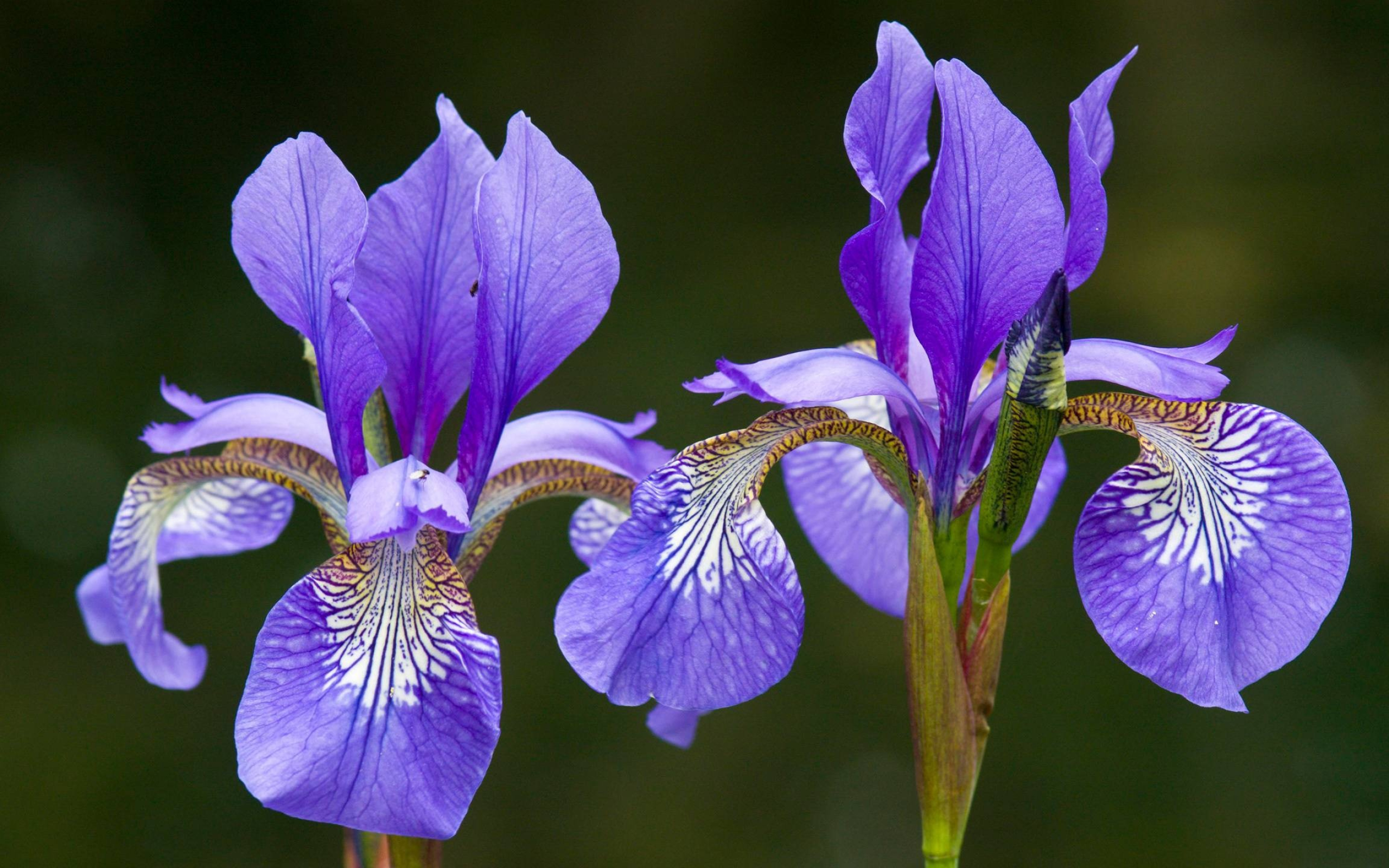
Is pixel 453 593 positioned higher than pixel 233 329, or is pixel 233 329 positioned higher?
pixel 233 329

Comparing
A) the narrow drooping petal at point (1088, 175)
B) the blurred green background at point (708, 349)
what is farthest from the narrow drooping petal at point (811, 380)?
the blurred green background at point (708, 349)

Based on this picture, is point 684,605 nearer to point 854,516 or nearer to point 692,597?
point 692,597

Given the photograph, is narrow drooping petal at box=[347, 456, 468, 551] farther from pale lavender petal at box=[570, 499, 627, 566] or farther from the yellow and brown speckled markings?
pale lavender petal at box=[570, 499, 627, 566]

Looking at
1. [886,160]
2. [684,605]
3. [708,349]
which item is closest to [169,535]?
[684,605]

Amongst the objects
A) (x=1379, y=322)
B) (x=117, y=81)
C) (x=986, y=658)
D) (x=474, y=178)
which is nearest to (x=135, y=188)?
(x=117, y=81)

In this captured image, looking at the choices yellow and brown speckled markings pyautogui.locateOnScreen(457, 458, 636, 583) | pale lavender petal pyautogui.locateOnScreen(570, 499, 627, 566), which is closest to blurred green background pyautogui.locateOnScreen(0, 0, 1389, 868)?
pale lavender petal pyautogui.locateOnScreen(570, 499, 627, 566)

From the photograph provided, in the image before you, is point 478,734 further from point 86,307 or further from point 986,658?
point 86,307
